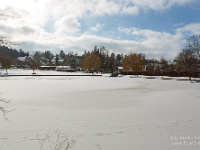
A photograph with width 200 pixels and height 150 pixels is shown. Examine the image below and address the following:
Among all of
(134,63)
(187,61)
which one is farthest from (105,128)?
(134,63)

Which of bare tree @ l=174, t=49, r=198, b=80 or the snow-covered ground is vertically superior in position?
bare tree @ l=174, t=49, r=198, b=80

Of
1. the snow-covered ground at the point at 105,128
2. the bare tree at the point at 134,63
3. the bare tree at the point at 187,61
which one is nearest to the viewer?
the snow-covered ground at the point at 105,128

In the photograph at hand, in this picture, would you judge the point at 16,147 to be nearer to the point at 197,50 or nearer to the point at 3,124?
the point at 3,124

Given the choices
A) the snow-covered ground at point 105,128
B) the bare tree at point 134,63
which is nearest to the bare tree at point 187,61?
the bare tree at point 134,63

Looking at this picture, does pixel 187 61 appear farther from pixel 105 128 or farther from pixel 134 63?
pixel 105 128

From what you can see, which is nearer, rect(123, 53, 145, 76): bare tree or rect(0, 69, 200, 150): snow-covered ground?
rect(0, 69, 200, 150): snow-covered ground

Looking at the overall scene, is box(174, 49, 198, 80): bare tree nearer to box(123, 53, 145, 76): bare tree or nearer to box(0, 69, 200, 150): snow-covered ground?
box(123, 53, 145, 76): bare tree

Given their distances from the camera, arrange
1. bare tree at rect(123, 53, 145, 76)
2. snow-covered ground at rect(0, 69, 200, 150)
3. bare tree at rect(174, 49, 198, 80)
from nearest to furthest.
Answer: snow-covered ground at rect(0, 69, 200, 150)
bare tree at rect(174, 49, 198, 80)
bare tree at rect(123, 53, 145, 76)

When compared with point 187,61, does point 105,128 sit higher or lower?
lower

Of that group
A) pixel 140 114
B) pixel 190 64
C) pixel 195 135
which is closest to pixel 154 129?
pixel 195 135

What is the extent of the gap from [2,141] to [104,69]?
8551cm

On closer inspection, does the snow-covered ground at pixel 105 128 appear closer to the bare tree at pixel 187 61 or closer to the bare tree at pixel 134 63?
the bare tree at pixel 187 61

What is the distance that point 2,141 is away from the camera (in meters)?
6.58

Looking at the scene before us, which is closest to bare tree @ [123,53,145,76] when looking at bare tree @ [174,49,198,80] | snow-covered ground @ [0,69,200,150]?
bare tree @ [174,49,198,80]
